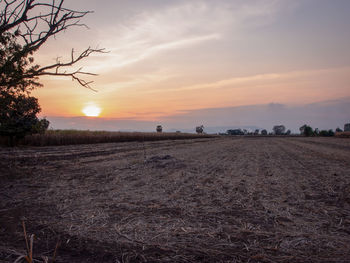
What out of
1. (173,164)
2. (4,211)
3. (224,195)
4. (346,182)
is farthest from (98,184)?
(346,182)

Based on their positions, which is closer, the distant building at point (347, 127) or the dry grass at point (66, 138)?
the dry grass at point (66, 138)

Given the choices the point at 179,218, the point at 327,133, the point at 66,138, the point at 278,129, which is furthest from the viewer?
the point at 278,129

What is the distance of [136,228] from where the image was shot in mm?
3594

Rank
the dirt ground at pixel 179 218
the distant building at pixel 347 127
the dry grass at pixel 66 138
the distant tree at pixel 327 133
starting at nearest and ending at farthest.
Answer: the dirt ground at pixel 179 218, the dry grass at pixel 66 138, the distant tree at pixel 327 133, the distant building at pixel 347 127

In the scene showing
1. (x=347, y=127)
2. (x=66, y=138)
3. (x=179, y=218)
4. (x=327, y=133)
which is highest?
(x=347, y=127)

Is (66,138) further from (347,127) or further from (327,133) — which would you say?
(347,127)

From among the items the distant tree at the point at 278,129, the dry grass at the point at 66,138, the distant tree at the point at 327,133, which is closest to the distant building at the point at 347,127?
the distant tree at the point at 278,129

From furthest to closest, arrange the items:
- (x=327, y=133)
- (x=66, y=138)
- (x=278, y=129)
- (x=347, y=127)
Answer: (x=278, y=129) → (x=347, y=127) → (x=327, y=133) → (x=66, y=138)

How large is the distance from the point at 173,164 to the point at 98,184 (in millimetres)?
4087

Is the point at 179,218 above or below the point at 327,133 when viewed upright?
below

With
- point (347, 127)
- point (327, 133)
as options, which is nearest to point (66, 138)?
point (327, 133)

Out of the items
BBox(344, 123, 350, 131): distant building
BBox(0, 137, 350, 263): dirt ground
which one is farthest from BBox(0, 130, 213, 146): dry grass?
BBox(344, 123, 350, 131): distant building

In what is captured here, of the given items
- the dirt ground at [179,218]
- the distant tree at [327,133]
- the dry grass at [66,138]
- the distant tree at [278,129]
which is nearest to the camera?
the dirt ground at [179,218]

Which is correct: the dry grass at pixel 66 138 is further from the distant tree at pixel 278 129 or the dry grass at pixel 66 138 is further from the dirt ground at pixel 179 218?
the distant tree at pixel 278 129
